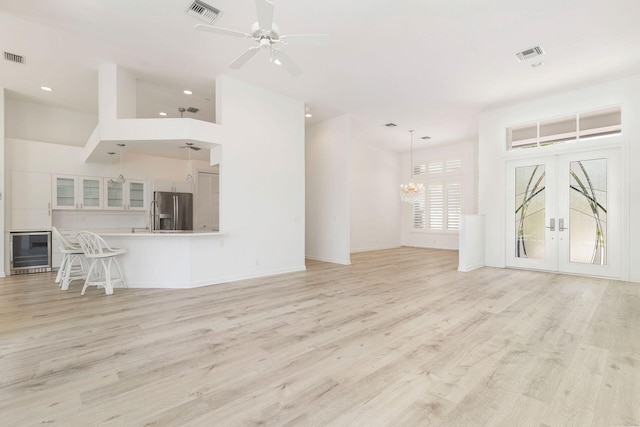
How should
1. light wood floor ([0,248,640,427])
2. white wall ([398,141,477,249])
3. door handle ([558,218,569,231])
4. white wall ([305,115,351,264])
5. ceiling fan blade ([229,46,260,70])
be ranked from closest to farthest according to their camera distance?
light wood floor ([0,248,640,427]) → ceiling fan blade ([229,46,260,70]) → door handle ([558,218,569,231]) → white wall ([305,115,351,264]) → white wall ([398,141,477,249])

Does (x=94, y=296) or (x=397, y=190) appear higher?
(x=397, y=190)

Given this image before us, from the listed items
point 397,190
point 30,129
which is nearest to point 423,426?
point 30,129

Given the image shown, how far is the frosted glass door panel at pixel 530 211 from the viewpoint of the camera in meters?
6.17

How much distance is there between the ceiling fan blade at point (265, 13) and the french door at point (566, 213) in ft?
19.6

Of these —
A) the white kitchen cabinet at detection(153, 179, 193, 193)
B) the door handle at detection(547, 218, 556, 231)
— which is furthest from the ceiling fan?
the white kitchen cabinet at detection(153, 179, 193, 193)

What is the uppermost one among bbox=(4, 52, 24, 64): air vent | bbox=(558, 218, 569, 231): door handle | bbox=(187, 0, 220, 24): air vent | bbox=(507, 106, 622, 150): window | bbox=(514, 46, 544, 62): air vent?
bbox=(4, 52, 24, 64): air vent

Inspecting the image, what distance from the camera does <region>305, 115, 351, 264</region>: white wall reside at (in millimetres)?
7226

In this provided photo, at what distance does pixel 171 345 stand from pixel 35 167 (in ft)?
20.5

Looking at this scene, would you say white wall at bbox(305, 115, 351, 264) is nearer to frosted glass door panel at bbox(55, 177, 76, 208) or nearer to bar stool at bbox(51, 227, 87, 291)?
bar stool at bbox(51, 227, 87, 291)

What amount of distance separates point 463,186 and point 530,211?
4.03 metres

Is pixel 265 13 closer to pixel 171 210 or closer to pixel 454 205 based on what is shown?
pixel 171 210

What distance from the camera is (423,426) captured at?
164cm

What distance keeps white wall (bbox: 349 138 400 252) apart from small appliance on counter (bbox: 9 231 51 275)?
25.4ft

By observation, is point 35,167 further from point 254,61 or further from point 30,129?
point 254,61
